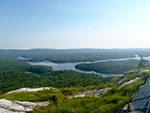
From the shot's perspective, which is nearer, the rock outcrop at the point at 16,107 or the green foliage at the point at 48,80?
the rock outcrop at the point at 16,107

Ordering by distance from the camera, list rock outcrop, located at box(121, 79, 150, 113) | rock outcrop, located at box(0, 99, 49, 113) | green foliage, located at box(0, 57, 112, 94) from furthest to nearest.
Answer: green foliage, located at box(0, 57, 112, 94)
rock outcrop, located at box(0, 99, 49, 113)
rock outcrop, located at box(121, 79, 150, 113)

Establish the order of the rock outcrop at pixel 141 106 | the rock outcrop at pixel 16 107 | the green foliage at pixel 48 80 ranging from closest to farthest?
1. the rock outcrop at pixel 141 106
2. the rock outcrop at pixel 16 107
3. the green foliage at pixel 48 80

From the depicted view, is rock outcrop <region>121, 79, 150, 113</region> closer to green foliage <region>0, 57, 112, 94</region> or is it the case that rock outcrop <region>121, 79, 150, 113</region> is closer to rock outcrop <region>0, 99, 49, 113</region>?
rock outcrop <region>0, 99, 49, 113</region>

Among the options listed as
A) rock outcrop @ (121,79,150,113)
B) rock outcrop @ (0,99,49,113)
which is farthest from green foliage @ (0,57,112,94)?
rock outcrop @ (121,79,150,113)

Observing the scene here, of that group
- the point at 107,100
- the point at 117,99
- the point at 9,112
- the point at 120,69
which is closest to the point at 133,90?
the point at 117,99

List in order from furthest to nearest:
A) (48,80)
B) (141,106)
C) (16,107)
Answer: (48,80) → (16,107) → (141,106)

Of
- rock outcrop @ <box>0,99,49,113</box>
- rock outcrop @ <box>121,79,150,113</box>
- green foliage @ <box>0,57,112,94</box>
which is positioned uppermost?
rock outcrop @ <box>121,79,150,113</box>

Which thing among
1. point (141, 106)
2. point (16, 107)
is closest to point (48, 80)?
point (16, 107)

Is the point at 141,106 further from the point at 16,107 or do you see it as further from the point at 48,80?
the point at 48,80

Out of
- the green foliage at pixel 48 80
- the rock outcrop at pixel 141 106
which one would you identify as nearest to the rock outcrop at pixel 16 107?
the rock outcrop at pixel 141 106

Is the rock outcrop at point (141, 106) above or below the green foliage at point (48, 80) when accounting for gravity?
above

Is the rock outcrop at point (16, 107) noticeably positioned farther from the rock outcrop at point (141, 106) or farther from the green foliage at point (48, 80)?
the green foliage at point (48, 80)
